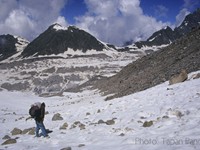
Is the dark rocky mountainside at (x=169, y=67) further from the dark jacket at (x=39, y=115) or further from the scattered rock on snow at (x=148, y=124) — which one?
the dark jacket at (x=39, y=115)

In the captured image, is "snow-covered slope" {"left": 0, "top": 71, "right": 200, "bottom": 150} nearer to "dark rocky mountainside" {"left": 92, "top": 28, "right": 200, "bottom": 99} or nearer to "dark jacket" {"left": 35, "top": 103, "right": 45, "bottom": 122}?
"dark jacket" {"left": 35, "top": 103, "right": 45, "bottom": 122}

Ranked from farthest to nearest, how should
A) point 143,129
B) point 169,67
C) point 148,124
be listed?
point 169,67
point 148,124
point 143,129

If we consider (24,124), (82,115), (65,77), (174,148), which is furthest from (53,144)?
(65,77)

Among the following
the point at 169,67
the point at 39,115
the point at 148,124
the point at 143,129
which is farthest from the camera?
the point at 169,67

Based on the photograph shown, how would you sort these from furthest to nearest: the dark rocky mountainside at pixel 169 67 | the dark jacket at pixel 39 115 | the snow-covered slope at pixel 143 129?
the dark rocky mountainside at pixel 169 67 < the dark jacket at pixel 39 115 < the snow-covered slope at pixel 143 129

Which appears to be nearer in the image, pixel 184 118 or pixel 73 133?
pixel 184 118

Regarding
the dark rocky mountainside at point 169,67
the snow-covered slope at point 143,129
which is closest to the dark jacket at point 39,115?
the snow-covered slope at point 143,129

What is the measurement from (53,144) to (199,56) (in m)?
19.6

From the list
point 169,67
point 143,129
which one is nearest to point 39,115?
point 143,129

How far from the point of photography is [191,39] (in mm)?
41781

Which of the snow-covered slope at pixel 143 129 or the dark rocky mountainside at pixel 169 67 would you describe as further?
the dark rocky mountainside at pixel 169 67

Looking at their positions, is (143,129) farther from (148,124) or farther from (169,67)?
(169,67)

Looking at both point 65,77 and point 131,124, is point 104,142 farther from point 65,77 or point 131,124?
point 65,77

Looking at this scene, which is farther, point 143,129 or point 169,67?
point 169,67
